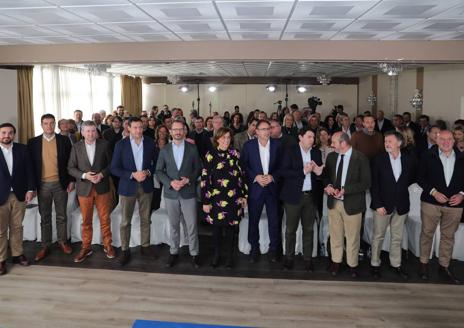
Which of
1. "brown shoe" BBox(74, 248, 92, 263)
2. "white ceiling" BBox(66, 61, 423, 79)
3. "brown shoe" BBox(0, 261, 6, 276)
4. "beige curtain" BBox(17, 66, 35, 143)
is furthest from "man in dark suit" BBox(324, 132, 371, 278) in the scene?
"beige curtain" BBox(17, 66, 35, 143)

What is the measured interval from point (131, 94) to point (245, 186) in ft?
33.9

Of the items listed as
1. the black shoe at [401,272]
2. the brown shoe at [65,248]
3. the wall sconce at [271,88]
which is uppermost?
the wall sconce at [271,88]

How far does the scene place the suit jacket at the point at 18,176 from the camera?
4184 millimetres

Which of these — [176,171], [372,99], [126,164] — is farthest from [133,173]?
[372,99]

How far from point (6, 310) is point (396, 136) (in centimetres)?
392

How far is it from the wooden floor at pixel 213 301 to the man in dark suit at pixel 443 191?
1.60 ft

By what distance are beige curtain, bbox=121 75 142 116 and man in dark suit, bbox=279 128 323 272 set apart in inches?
395

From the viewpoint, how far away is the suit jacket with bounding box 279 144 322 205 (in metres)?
4.21

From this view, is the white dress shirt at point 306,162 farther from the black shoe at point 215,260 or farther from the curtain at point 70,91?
the curtain at point 70,91

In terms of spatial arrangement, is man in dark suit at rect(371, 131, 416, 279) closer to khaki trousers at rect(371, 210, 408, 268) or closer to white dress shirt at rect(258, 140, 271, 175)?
khaki trousers at rect(371, 210, 408, 268)

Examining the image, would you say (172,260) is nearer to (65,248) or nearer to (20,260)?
(65,248)

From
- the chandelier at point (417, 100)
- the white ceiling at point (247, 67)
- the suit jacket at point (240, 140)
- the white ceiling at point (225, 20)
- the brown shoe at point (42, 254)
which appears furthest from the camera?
the chandelier at point (417, 100)

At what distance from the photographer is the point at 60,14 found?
4309 millimetres

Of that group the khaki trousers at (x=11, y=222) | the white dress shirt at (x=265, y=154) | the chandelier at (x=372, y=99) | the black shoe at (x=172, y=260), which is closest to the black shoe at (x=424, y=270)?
the white dress shirt at (x=265, y=154)
